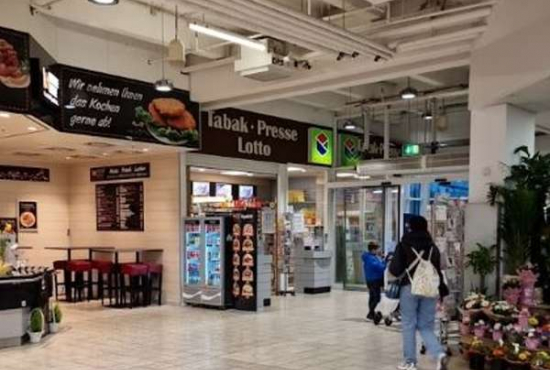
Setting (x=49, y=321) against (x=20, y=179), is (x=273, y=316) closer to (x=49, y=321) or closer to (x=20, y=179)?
(x=49, y=321)

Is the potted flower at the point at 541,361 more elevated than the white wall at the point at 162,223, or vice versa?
the white wall at the point at 162,223

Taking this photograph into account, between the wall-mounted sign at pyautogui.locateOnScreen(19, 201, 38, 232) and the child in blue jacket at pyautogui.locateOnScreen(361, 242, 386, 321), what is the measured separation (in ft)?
21.8

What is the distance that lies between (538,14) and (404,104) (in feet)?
23.6

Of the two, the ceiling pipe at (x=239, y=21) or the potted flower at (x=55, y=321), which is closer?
the ceiling pipe at (x=239, y=21)

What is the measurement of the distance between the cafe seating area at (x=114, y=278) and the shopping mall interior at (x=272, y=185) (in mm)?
47

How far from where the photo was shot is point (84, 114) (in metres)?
8.41

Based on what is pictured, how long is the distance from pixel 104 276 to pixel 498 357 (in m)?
7.68

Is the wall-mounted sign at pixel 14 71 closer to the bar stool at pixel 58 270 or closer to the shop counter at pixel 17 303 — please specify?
the shop counter at pixel 17 303

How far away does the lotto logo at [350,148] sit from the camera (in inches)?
533

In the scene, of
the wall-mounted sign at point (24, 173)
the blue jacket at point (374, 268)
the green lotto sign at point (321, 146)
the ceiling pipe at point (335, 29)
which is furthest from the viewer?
the green lotto sign at point (321, 146)

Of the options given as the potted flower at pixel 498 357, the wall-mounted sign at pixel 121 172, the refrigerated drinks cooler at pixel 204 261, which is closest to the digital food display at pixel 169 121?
the wall-mounted sign at pixel 121 172

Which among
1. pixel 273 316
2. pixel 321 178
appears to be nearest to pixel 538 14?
pixel 273 316

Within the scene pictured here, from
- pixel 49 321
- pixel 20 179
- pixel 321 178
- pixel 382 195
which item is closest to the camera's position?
pixel 49 321

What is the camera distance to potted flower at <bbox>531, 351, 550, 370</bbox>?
5.21 meters
